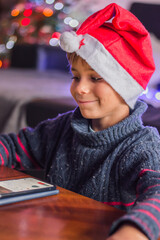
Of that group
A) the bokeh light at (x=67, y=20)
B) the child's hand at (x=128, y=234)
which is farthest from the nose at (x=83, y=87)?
the bokeh light at (x=67, y=20)

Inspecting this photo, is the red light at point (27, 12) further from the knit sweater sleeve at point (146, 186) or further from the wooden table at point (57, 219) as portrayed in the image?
the wooden table at point (57, 219)

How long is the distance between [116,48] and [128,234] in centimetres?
45

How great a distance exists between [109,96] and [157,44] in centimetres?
100

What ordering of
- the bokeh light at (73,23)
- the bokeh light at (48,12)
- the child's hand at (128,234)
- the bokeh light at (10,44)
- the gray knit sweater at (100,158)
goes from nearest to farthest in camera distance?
the child's hand at (128,234) < the gray knit sweater at (100,158) < the bokeh light at (73,23) < the bokeh light at (48,12) < the bokeh light at (10,44)

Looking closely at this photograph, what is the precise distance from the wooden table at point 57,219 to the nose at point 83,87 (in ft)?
0.82

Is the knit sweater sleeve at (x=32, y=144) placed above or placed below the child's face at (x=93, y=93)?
below

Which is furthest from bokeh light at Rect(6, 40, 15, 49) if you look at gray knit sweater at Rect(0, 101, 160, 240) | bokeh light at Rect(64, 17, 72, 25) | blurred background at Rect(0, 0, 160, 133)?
gray knit sweater at Rect(0, 101, 160, 240)

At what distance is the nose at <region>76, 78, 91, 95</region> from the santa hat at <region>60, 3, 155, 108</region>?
0.04m

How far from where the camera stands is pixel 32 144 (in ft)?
3.49

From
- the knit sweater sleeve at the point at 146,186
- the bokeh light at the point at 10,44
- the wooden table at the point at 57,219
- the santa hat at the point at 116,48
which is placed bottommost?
the wooden table at the point at 57,219

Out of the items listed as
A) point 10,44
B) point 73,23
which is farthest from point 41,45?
point 10,44

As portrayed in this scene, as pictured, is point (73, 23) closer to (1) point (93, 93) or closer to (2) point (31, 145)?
(2) point (31, 145)

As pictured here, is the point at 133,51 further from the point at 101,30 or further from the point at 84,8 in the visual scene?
the point at 84,8

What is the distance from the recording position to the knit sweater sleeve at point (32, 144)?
103 centimetres
